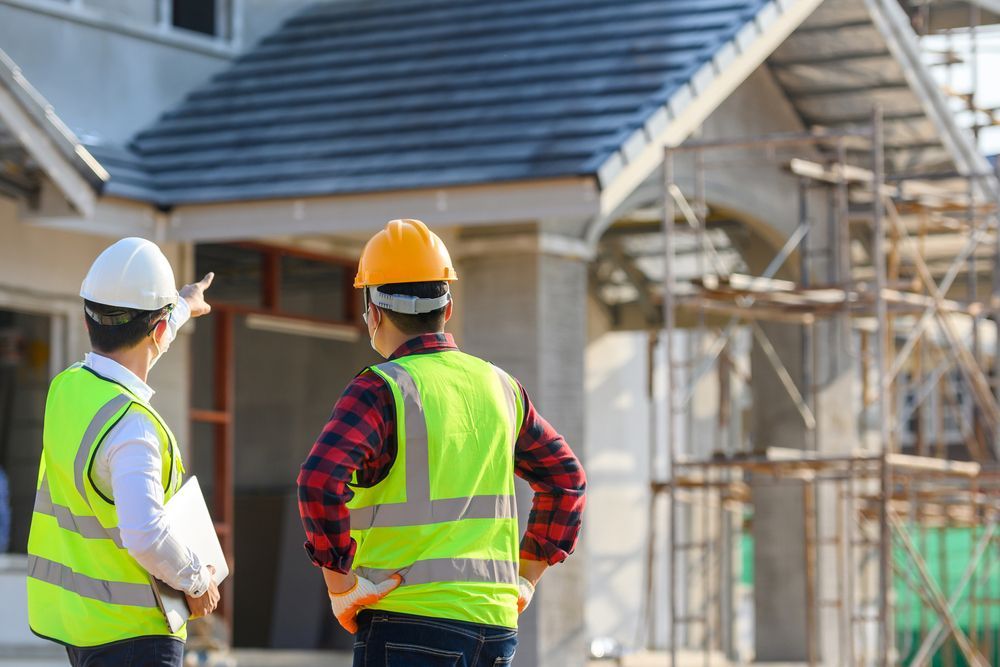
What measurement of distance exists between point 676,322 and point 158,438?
17.1 meters

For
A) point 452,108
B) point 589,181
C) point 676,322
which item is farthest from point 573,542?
point 676,322

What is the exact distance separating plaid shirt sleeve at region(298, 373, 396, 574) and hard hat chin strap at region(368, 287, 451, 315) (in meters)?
0.29

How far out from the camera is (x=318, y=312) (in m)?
14.6

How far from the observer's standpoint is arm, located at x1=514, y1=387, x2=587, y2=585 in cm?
500

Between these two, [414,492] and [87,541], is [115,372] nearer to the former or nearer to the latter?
[87,541]

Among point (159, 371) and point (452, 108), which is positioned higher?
point (452, 108)

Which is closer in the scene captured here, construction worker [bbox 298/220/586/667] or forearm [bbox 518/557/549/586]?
construction worker [bbox 298/220/586/667]

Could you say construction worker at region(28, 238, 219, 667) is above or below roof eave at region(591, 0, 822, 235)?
below

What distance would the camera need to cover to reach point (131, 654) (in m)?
4.62

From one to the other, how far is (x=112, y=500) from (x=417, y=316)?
0.89 meters

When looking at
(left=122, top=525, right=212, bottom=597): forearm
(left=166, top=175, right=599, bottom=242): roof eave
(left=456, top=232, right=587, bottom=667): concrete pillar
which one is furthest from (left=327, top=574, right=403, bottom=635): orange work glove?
(left=456, top=232, right=587, bottom=667): concrete pillar

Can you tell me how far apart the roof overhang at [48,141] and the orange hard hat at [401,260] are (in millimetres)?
6941

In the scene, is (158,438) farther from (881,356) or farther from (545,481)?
(881,356)

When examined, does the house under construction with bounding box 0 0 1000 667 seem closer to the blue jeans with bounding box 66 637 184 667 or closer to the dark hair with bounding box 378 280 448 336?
the dark hair with bounding box 378 280 448 336
